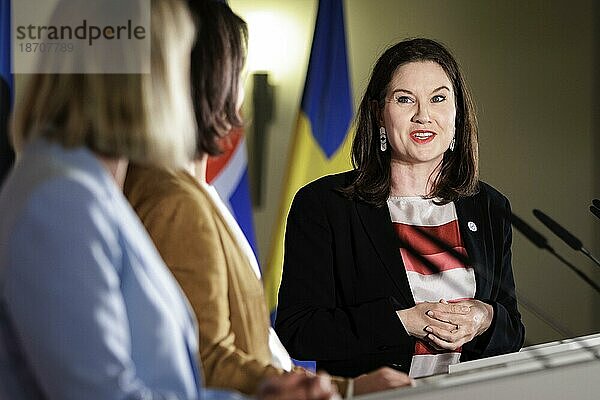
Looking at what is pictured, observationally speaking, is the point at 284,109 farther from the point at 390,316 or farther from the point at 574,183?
the point at 574,183

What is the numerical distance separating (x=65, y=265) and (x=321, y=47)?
Answer: 0.62 meters

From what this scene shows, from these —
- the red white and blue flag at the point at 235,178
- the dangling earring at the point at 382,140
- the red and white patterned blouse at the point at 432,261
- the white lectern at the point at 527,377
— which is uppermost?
the dangling earring at the point at 382,140

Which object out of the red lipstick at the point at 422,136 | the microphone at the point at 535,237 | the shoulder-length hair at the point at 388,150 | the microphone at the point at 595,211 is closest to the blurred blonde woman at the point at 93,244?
the shoulder-length hair at the point at 388,150

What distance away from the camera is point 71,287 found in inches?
52.7

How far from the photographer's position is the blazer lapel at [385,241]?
178cm

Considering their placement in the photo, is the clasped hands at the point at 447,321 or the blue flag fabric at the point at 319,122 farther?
the clasped hands at the point at 447,321

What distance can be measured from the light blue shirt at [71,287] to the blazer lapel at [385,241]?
0.51 metres

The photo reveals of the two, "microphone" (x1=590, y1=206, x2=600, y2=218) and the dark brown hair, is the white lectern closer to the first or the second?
"microphone" (x1=590, y1=206, x2=600, y2=218)

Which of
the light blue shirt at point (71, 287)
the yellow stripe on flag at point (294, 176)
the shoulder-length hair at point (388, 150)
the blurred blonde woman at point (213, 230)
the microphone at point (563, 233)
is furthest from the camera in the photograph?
the microphone at point (563, 233)

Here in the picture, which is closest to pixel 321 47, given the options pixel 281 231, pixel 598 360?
pixel 281 231

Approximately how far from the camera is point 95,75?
1417mm

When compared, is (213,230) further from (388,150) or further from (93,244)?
(388,150)

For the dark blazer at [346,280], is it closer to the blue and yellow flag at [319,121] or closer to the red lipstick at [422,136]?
the blue and yellow flag at [319,121]

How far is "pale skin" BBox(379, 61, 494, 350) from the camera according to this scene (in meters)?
1.78
